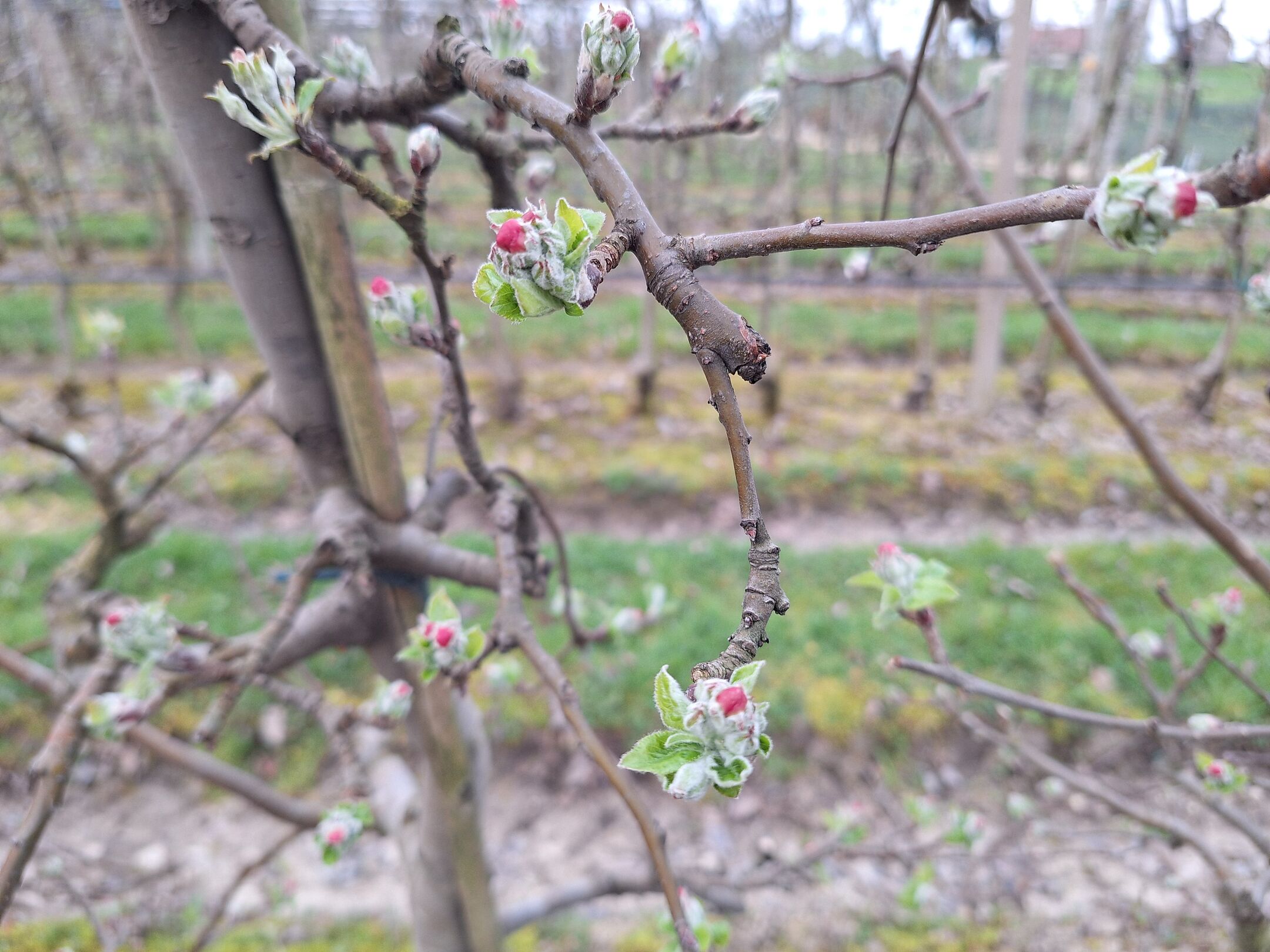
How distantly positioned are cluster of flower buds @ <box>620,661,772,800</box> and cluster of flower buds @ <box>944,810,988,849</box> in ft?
5.43

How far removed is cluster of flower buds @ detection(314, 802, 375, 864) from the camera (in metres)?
1.11

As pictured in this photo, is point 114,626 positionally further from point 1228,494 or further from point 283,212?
point 1228,494

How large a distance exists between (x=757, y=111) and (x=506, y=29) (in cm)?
39

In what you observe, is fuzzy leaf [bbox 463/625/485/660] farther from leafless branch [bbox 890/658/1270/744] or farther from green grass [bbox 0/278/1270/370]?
green grass [bbox 0/278/1270/370]

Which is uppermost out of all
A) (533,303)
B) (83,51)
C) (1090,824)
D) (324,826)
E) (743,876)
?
(83,51)

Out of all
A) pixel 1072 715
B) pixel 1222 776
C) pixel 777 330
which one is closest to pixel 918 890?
pixel 1222 776

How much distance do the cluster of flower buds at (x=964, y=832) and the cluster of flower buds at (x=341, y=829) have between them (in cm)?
144

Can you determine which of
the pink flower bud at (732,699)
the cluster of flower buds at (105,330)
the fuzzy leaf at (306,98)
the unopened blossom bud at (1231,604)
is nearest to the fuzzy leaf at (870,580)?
the pink flower bud at (732,699)

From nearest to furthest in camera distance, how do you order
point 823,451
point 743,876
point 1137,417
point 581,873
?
point 1137,417
point 743,876
point 581,873
point 823,451

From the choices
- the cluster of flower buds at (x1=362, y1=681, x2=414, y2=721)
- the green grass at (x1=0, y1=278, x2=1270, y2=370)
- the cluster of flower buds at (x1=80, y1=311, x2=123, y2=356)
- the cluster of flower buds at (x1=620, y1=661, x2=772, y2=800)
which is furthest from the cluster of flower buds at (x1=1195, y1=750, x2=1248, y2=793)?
the green grass at (x1=0, y1=278, x2=1270, y2=370)

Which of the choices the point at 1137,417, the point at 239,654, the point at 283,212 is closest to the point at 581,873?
the point at 239,654

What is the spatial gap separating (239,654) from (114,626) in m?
0.17

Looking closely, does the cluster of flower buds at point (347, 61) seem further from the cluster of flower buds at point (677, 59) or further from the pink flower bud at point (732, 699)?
the pink flower bud at point (732, 699)

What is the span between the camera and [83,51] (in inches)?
267
